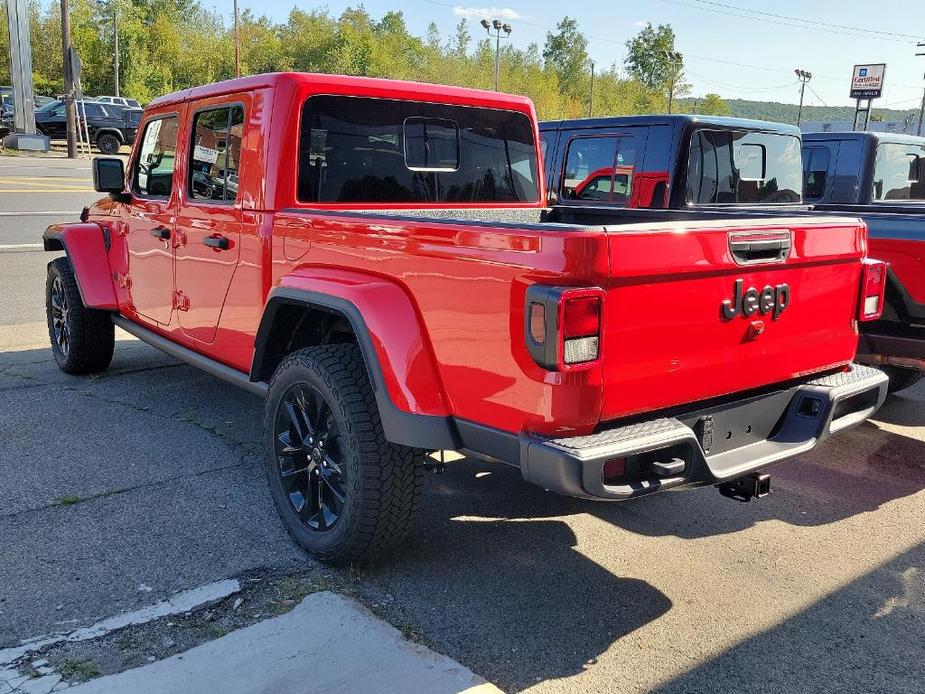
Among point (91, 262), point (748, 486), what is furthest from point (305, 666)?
point (91, 262)

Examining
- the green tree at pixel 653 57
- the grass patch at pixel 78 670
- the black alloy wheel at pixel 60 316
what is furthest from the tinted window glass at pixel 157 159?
the green tree at pixel 653 57

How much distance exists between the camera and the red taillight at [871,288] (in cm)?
340

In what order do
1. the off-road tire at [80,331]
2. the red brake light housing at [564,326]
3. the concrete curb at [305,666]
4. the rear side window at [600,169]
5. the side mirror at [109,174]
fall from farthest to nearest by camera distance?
the rear side window at [600,169]
the off-road tire at [80,331]
the side mirror at [109,174]
the concrete curb at [305,666]
the red brake light housing at [564,326]

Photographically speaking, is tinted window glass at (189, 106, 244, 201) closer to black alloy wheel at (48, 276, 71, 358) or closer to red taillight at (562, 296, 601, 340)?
black alloy wheel at (48, 276, 71, 358)

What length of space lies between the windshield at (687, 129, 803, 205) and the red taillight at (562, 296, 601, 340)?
444 centimetres

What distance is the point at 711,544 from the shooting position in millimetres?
3621

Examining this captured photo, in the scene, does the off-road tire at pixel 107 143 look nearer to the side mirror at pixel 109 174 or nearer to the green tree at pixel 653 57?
the side mirror at pixel 109 174

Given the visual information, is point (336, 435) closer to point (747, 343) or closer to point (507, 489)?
point (507, 489)

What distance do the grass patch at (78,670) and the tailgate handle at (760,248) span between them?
2.37 meters

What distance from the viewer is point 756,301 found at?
114 inches

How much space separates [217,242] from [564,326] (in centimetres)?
223

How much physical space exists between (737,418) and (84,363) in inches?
177

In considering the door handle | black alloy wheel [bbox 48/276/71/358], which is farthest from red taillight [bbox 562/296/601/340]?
black alloy wheel [bbox 48/276/71/358]

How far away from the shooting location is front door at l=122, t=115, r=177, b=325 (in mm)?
4617
